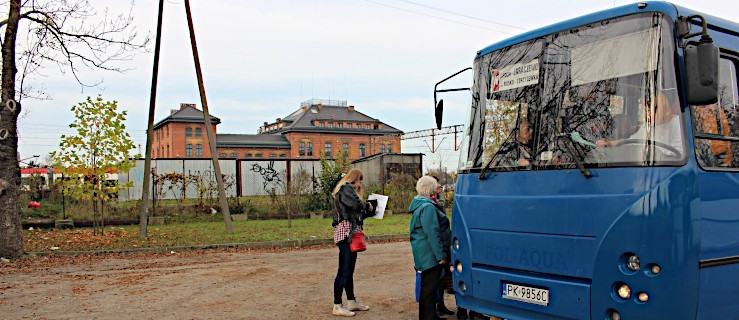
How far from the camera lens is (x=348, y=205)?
25.8ft

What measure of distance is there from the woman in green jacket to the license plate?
1.04 m

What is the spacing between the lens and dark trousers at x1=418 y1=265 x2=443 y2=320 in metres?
6.80

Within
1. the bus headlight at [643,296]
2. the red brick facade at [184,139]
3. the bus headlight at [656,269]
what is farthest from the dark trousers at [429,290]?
the red brick facade at [184,139]

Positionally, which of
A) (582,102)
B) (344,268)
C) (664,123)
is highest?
(582,102)

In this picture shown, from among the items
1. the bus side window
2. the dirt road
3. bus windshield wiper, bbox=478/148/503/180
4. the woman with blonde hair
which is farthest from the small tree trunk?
the bus side window

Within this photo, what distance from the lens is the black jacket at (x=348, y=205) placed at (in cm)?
787

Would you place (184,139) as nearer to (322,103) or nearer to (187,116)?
(187,116)

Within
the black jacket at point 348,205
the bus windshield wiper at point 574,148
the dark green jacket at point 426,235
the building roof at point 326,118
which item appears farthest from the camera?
the building roof at point 326,118

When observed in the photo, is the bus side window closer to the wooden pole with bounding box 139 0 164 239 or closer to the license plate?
the license plate

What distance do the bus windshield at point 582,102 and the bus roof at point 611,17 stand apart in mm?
55

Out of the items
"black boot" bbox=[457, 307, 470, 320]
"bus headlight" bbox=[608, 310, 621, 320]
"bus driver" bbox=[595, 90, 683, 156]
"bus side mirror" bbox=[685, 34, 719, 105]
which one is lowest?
"black boot" bbox=[457, 307, 470, 320]

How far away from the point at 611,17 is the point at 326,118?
326ft

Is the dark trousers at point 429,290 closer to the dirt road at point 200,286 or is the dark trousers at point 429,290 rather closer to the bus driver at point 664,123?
the dirt road at point 200,286

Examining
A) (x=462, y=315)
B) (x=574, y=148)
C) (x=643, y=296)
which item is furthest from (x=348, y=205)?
(x=643, y=296)
